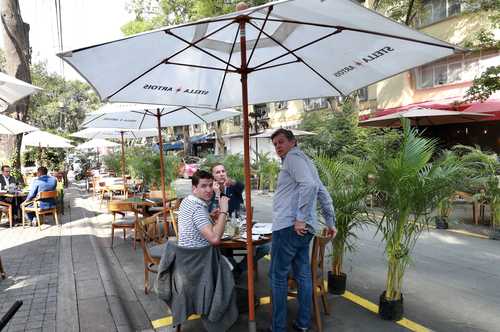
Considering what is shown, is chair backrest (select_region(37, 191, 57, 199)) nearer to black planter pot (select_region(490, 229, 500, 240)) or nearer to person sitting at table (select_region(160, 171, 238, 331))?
person sitting at table (select_region(160, 171, 238, 331))

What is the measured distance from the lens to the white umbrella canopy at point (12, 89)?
4.50m

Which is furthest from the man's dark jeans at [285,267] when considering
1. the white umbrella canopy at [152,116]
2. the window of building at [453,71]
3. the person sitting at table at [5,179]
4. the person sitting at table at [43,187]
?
the window of building at [453,71]

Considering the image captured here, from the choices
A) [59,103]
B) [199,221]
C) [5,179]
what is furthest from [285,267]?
[59,103]

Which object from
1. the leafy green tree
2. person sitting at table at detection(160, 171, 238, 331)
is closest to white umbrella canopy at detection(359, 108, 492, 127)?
person sitting at table at detection(160, 171, 238, 331)

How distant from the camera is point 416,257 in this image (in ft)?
19.5

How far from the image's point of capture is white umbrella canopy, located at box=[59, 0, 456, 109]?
2572 millimetres

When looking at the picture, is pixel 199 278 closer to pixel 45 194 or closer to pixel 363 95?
pixel 45 194

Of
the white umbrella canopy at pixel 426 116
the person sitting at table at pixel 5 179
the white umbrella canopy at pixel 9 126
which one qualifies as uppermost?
the white umbrella canopy at pixel 426 116

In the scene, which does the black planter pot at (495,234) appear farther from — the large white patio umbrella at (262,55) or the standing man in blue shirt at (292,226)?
the standing man in blue shirt at (292,226)

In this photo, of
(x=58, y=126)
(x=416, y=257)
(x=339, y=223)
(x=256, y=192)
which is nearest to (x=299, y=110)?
(x=256, y=192)

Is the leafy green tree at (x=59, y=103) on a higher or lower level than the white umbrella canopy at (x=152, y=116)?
higher

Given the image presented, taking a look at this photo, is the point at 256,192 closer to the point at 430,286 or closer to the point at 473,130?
the point at 473,130

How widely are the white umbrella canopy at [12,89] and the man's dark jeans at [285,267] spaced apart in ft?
12.1

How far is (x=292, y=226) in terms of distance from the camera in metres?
3.22
